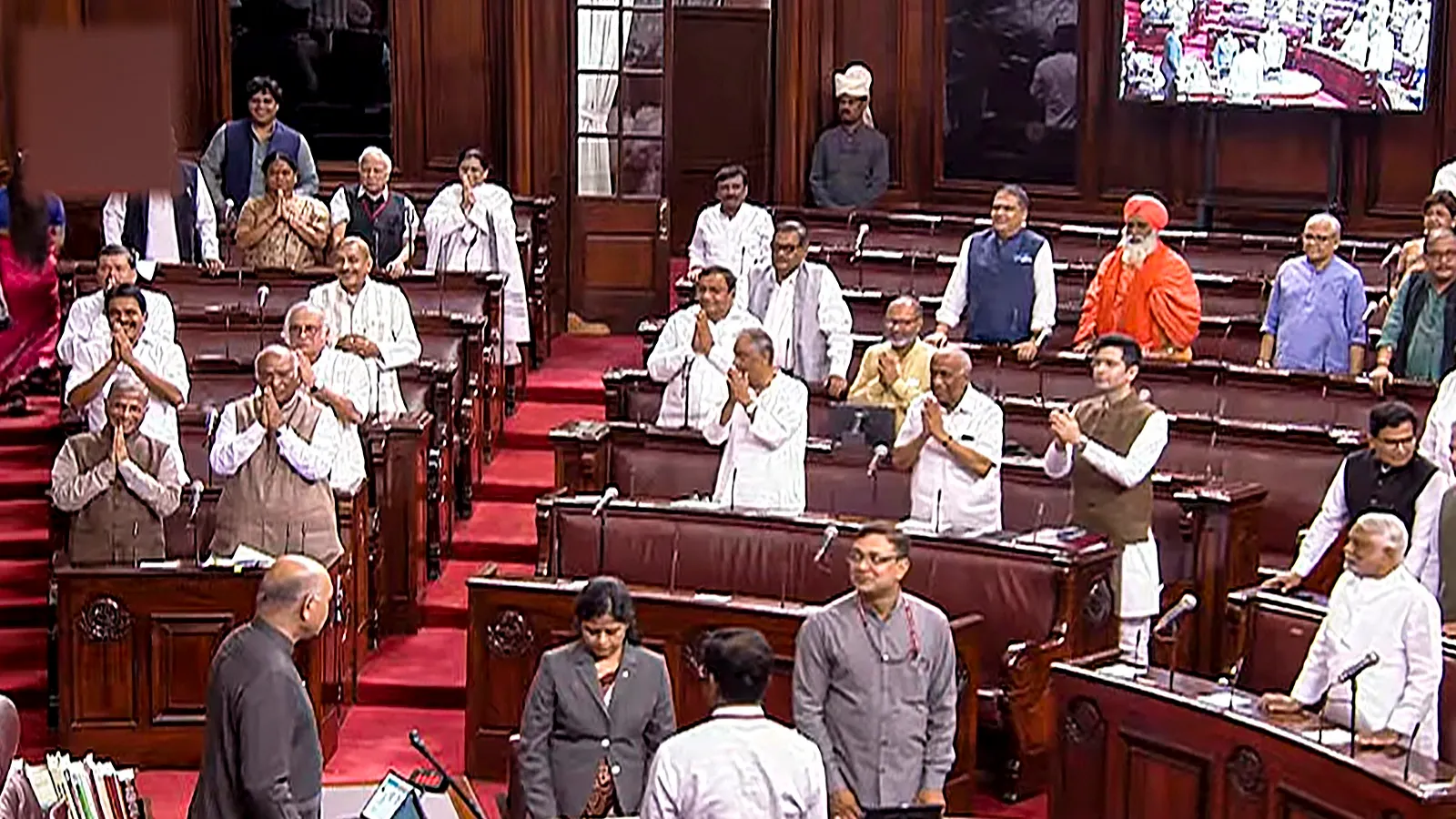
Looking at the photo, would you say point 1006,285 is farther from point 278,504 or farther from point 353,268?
point 278,504

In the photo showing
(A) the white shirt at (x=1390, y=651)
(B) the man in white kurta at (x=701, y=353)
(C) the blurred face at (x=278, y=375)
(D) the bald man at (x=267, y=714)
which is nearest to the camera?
(D) the bald man at (x=267, y=714)

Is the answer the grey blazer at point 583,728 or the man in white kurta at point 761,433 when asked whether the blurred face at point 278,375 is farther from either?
the grey blazer at point 583,728

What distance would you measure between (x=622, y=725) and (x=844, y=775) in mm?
619

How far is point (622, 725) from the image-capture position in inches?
204

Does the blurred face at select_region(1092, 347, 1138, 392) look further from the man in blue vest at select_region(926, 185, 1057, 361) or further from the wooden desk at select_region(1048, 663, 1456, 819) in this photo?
the man in blue vest at select_region(926, 185, 1057, 361)

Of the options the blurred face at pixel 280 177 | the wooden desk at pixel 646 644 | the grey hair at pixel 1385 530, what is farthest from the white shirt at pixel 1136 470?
the blurred face at pixel 280 177

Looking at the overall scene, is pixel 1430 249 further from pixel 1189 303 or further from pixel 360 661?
pixel 360 661

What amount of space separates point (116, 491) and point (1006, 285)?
4196mm

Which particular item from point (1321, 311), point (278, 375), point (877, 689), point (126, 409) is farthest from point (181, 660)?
point (1321, 311)

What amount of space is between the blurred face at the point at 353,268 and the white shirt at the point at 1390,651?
16.0 feet

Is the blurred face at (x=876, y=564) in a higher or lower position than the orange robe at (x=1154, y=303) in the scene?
lower

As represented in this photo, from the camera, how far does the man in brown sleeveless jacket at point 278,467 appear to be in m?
7.45

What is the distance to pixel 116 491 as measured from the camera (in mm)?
7734

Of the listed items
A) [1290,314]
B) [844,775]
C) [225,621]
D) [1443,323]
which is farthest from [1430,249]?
[225,621]
